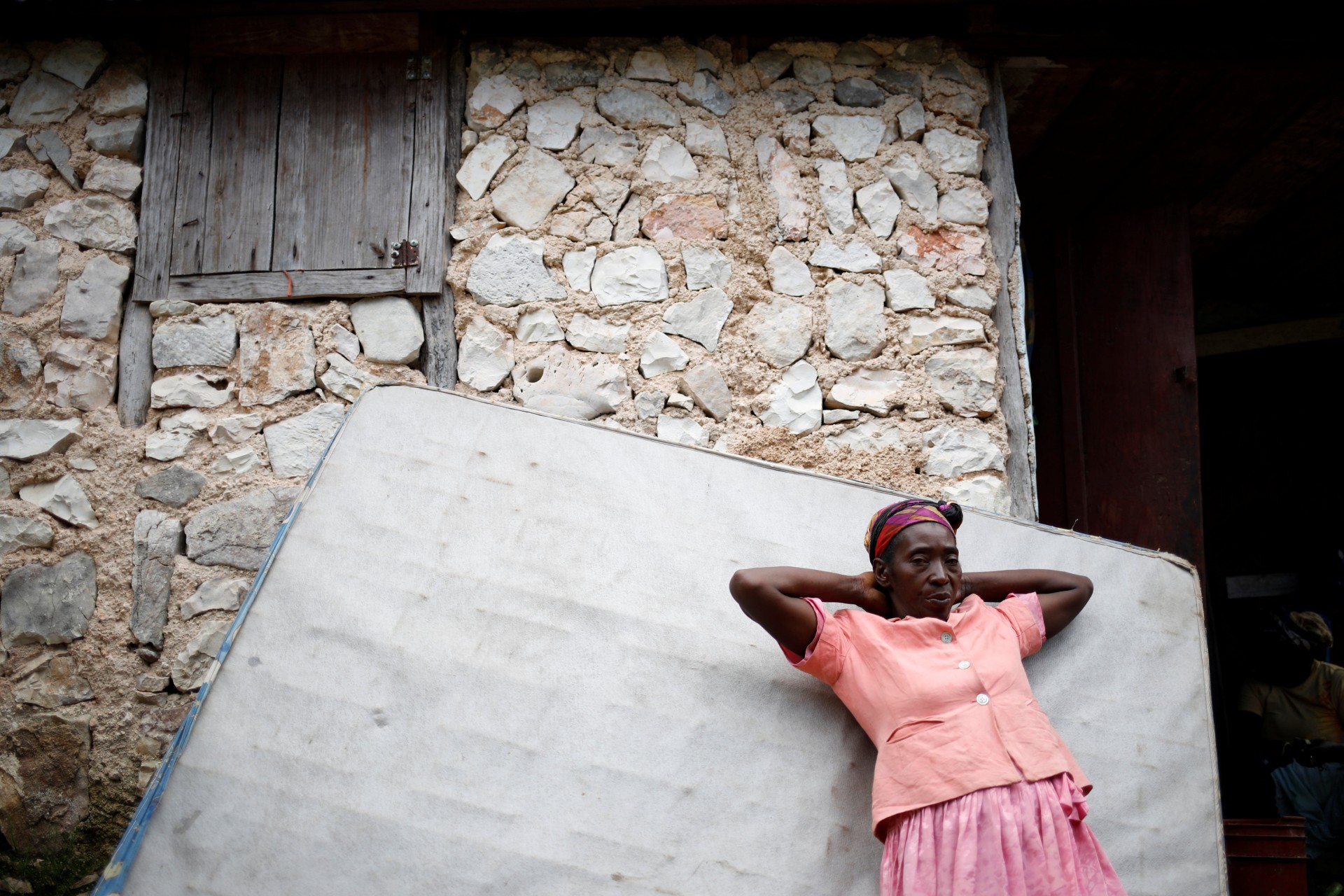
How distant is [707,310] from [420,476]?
3.42ft

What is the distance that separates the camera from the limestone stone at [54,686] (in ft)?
8.98

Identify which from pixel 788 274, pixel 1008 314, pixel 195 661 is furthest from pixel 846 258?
pixel 195 661

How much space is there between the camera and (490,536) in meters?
2.28

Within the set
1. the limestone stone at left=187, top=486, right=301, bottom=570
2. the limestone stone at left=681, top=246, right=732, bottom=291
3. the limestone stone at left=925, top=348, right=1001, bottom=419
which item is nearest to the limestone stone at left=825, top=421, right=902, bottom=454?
the limestone stone at left=925, top=348, right=1001, bottom=419

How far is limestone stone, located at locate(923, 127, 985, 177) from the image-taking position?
10.1 feet

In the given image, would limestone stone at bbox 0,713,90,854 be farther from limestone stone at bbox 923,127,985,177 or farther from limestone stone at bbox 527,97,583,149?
limestone stone at bbox 923,127,985,177

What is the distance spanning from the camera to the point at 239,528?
2830mm

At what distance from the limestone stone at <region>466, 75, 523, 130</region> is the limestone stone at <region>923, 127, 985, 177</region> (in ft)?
4.25

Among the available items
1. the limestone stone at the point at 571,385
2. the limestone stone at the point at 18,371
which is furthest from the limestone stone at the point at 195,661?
the limestone stone at the point at 571,385

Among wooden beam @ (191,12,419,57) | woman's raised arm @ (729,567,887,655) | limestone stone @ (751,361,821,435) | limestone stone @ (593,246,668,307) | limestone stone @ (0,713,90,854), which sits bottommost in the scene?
limestone stone @ (0,713,90,854)

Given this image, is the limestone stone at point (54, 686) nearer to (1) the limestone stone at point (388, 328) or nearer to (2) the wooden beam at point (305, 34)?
(1) the limestone stone at point (388, 328)

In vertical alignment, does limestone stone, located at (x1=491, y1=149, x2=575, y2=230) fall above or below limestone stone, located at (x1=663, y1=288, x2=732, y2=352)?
above

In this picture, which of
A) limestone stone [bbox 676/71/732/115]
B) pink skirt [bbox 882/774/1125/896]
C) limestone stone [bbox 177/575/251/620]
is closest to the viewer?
pink skirt [bbox 882/774/1125/896]

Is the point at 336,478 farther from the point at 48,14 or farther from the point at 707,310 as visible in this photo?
the point at 48,14
